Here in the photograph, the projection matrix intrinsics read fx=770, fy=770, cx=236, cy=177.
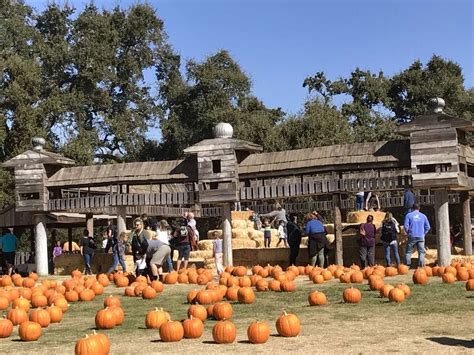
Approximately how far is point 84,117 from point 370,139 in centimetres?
2289

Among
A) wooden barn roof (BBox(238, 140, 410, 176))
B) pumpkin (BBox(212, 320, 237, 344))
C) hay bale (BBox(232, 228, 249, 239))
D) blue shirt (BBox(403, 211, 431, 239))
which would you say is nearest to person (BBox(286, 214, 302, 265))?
wooden barn roof (BBox(238, 140, 410, 176))

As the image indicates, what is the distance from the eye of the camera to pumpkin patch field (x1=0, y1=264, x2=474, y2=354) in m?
9.63

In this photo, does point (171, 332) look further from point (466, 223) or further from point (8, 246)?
point (466, 223)

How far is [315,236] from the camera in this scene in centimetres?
2244

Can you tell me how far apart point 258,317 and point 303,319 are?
0.94 metres

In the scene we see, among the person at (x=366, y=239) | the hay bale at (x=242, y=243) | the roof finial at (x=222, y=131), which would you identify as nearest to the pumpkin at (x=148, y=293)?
the person at (x=366, y=239)

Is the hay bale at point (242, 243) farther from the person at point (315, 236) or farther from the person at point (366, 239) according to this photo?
the person at point (366, 239)

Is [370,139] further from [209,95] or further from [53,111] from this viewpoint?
[53,111]

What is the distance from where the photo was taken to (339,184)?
2550 centimetres

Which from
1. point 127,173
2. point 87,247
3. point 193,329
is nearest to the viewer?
point 193,329

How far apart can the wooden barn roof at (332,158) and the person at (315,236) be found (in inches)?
146

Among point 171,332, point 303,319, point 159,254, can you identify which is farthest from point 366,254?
point 171,332

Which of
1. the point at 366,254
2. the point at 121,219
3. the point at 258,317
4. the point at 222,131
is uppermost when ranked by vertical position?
the point at 222,131

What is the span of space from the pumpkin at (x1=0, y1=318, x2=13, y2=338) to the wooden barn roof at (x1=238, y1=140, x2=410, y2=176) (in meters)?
16.2
